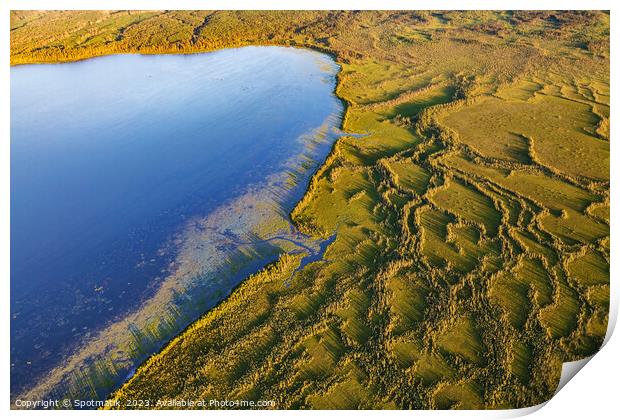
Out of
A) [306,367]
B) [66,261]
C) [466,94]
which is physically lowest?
[306,367]

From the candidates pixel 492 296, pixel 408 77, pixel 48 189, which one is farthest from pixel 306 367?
pixel 408 77

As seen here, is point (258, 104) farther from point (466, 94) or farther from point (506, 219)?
point (506, 219)

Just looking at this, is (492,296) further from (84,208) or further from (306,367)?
(84,208)

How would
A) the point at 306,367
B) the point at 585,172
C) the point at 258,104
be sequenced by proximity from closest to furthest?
the point at 306,367
the point at 585,172
the point at 258,104

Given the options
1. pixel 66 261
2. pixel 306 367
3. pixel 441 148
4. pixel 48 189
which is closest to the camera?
pixel 306 367

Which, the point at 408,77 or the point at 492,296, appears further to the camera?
the point at 408,77

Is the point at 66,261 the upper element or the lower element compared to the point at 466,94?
lower
